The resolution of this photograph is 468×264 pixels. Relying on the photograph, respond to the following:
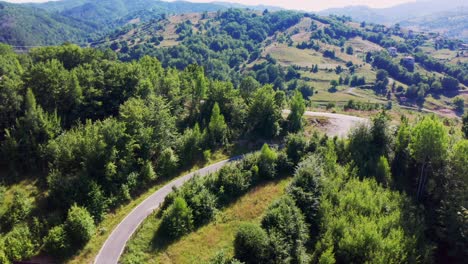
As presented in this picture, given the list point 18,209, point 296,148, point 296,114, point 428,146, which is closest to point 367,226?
point 428,146

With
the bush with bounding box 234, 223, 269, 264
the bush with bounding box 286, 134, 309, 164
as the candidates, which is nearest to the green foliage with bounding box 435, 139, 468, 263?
the bush with bounding box 286, 134, 309, 164

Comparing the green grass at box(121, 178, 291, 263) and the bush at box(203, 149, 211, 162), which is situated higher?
the bush at box(203, 149, 211, 162)

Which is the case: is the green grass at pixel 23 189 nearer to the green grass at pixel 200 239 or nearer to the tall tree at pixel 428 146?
the green grass at pixel 200 239

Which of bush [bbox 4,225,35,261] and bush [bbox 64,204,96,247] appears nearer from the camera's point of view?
bush [bbox 4,225,35,261]

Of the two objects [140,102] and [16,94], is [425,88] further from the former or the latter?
[16,94]

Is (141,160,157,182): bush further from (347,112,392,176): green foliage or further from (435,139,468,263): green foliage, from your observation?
(435,139,468,263): green foliage

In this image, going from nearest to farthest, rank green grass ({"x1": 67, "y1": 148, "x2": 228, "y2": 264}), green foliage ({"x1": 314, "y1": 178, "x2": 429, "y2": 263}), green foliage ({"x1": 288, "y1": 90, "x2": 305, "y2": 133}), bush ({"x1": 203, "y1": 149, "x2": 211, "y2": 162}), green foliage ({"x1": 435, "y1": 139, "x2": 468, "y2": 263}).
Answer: green foliage ({"x1": 314, "y1": 178, "x2": 429, "y2": 263}) < green grass ({"x1": 67, "y1": 148, "x2": 228, "y2": 264}) < green foliage ({"x1": 435, "y1": 139, "x2": 468, "y2": 263}) < bush ({"x1": 203, "y1": 149, "x2": 211, "y2": 162}) < green foliage ({"x1": 288, "y1": 90, "x2": 305, "y2": 133})

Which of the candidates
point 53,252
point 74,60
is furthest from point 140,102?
point 74,60

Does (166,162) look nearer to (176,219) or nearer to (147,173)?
(147,173)
